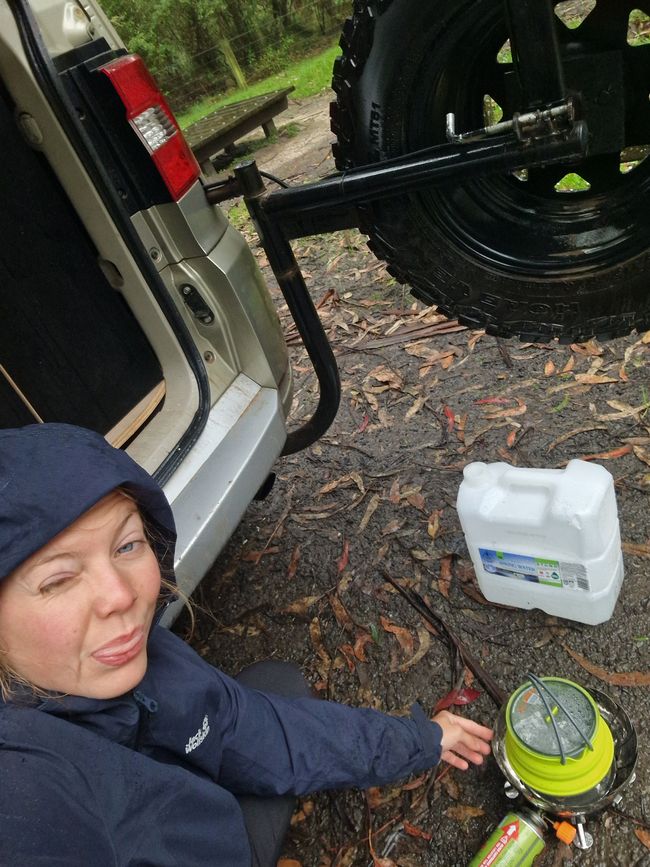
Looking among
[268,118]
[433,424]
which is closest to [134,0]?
[268,118]

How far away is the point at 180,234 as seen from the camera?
2.14m

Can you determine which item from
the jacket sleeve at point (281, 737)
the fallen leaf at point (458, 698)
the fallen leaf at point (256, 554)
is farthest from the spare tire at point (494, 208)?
the fallen leaf at point (256, 554)

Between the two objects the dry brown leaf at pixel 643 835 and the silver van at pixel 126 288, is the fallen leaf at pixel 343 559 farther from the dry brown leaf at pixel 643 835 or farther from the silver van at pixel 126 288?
the dry brown leaf at pixel 643 835

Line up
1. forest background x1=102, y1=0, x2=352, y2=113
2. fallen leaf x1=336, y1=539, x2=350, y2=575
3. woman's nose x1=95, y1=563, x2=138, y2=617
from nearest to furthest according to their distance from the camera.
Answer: woman's nose x1=95, y1=563, x2=138, y2=617 → fallen leaf x1=336, y1=539, x2=350, y2=575 → forest background x1=102, y1=0, x2=352, y2=113

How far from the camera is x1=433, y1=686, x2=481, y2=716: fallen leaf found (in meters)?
2.03

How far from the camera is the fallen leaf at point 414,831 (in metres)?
1.78

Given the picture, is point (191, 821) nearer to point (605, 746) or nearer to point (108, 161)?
point (605, 746)

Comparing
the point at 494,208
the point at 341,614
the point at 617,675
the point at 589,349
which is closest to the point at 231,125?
the point at 589,349

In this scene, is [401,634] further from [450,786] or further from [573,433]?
[573,433]

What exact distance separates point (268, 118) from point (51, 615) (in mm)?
8458

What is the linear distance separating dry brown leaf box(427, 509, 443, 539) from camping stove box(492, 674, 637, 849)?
2.79 ft

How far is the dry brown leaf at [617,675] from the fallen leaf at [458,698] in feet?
1.07

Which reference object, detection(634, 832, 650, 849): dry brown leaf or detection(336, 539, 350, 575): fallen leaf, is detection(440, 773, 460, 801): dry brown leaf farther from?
detection(336, 539, 350, 575): fallen leaf

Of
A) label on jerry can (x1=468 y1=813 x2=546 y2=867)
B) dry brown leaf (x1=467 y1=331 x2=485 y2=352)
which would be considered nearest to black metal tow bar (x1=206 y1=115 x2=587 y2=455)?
label on jerry can (x1=468 y1=813 x2=546 y2=867)
